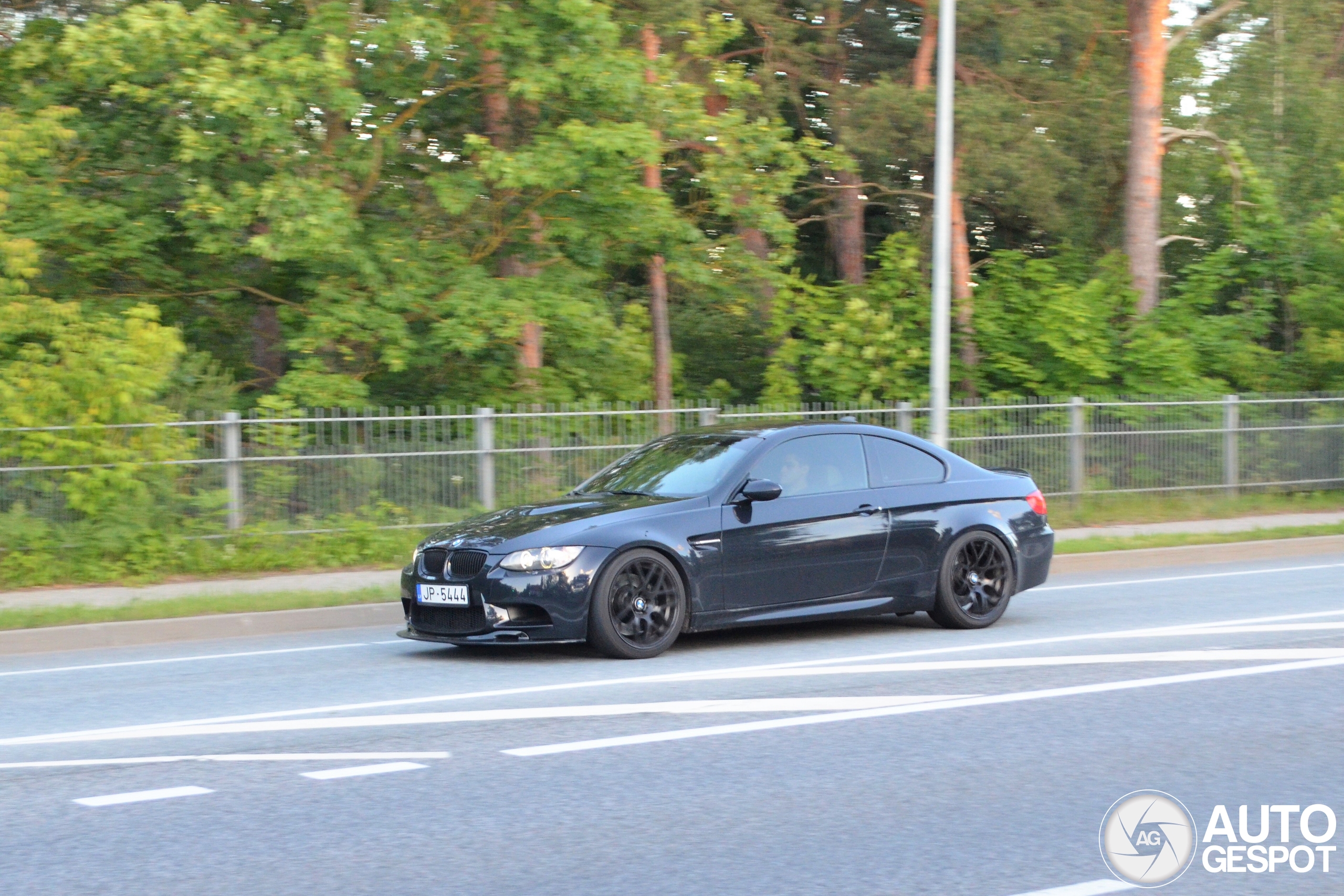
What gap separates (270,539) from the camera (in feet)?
50.1

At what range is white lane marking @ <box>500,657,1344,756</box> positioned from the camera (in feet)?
22.8

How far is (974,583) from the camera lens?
35.9 ft

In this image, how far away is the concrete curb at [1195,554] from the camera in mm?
15898

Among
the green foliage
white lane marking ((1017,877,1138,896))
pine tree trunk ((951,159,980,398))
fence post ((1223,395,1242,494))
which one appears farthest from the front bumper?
pine tree trunk ((951,159,980,398))

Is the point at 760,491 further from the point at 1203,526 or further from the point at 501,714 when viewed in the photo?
the point at 1203,526

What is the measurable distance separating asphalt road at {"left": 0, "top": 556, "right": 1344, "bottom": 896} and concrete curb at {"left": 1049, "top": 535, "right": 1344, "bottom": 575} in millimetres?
5006

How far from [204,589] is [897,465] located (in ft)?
21.7

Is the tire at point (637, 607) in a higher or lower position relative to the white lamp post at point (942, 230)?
lower

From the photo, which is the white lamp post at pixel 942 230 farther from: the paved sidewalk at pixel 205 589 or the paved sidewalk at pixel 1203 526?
the paved sidewalk at pixel 205 589

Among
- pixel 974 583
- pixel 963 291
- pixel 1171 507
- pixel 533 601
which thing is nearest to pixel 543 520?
pixel 533 601

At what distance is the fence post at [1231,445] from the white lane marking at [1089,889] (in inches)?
734

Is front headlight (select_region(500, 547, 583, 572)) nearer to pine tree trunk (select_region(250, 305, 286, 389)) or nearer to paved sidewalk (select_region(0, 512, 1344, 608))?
paved sidewalk (select_region(0, 512, 1344, 608))

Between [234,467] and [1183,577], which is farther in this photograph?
[234,467]

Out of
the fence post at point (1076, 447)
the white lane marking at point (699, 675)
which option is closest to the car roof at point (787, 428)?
the white lane marking at point (699, 675)
